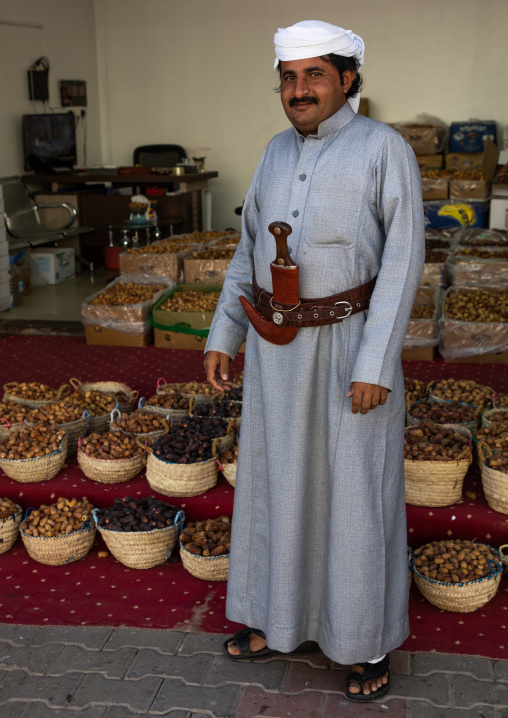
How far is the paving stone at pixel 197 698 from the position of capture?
2084mm

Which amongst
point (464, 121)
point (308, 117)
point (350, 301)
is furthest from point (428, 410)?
point (464, 121)

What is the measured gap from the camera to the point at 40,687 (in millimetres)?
2184

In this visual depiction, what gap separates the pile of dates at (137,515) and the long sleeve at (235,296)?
798 mm

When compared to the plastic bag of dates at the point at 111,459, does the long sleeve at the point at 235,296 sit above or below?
above

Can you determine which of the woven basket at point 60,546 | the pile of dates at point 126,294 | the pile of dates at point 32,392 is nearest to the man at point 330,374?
the woven basket at point 60,546

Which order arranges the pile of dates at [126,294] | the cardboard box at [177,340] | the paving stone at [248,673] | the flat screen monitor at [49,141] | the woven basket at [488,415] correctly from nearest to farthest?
the paving stone at [248,673] → the woven basket at [488,415] → the cardboard box at [177,340] → the pile of dates at [126,294] → the flat screen monitor at [49,141]

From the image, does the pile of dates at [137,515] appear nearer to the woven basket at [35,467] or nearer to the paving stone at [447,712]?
the woven basket at [35,467]

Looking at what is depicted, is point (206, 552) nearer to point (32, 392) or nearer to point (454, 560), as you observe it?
point (454, 560)

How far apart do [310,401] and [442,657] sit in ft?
2.80

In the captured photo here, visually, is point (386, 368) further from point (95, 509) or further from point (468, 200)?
point (468, 200)

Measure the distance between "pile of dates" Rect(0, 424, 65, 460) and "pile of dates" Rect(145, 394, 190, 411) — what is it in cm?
50

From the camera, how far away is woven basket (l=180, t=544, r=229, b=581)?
8.61 ft

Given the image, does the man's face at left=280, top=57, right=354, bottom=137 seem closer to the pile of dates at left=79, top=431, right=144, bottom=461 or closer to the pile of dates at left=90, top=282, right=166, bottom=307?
the pile of dates at left=79, top=431, right=144, bottom=461

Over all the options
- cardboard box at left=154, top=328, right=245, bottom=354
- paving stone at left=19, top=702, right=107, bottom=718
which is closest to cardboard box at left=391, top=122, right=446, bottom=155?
cardboard box at left=154, top=328, right=245, bottom=354
